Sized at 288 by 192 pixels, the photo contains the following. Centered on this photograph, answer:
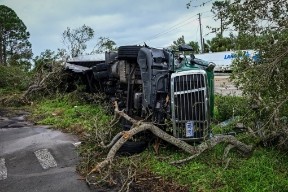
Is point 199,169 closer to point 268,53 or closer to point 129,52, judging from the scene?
point 268,53

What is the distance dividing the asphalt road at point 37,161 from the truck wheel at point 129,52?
2023 mm

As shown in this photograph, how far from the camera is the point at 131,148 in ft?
15.8

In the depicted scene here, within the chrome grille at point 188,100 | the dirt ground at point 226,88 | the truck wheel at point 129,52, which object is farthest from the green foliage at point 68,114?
the dirt ground at point 226,88

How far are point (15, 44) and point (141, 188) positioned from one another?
105ft

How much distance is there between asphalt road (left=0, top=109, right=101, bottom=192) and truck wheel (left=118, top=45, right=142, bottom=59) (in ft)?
6.64

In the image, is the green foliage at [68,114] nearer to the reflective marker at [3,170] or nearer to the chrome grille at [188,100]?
the reflective marker at [3,170]

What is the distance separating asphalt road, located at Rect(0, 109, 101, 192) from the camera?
383cm

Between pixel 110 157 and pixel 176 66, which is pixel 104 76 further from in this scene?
pixel 110 157

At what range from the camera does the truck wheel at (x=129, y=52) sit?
532cm

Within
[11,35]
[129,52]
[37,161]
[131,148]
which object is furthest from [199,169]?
[11,35]

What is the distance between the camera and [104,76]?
741cm

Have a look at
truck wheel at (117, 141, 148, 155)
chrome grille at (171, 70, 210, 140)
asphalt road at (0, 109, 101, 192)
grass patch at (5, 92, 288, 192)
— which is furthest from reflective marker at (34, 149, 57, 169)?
chrome grille at (171, 70, 210, 140)

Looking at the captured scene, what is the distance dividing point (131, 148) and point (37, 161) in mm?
1590

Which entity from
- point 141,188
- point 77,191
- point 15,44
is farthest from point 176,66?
point 15,44
